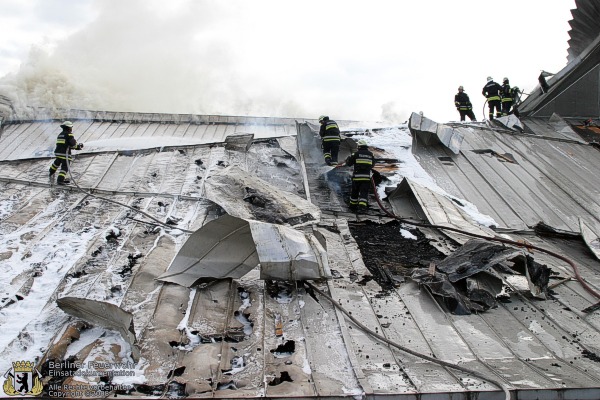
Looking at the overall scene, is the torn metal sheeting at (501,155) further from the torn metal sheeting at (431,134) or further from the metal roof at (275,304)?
the metal roof at (275,304)

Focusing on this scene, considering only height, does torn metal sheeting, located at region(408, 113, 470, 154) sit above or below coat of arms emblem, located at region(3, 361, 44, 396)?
above

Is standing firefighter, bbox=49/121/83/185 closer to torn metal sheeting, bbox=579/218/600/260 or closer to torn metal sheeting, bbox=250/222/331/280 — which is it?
torn metal sheeting, bbox=250/222/331/280

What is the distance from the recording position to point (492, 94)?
45.1 feet

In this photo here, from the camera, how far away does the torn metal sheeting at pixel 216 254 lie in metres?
5.34

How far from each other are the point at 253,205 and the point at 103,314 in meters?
2.78

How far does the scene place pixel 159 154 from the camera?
9.41 meters

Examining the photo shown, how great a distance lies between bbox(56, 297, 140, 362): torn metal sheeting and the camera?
417cm

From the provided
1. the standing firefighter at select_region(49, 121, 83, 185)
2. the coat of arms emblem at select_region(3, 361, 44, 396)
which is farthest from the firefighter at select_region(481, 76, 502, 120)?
the coat of arms emblem at select_region(3, 361, 44, 396)

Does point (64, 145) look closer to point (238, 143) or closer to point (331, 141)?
point (238, 143)

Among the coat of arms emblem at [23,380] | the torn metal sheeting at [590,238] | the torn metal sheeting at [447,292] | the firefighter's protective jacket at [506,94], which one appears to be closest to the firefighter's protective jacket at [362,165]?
the torn metal sheeting at [447,292]

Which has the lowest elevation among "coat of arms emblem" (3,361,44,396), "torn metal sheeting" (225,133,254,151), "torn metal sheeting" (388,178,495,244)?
"coat of arms emblem" (3,361,44,396)

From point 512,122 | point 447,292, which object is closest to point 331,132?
point 447,292

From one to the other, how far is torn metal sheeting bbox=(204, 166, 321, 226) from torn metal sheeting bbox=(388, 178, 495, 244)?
1645mm

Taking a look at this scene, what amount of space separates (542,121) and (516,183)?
180 inches
